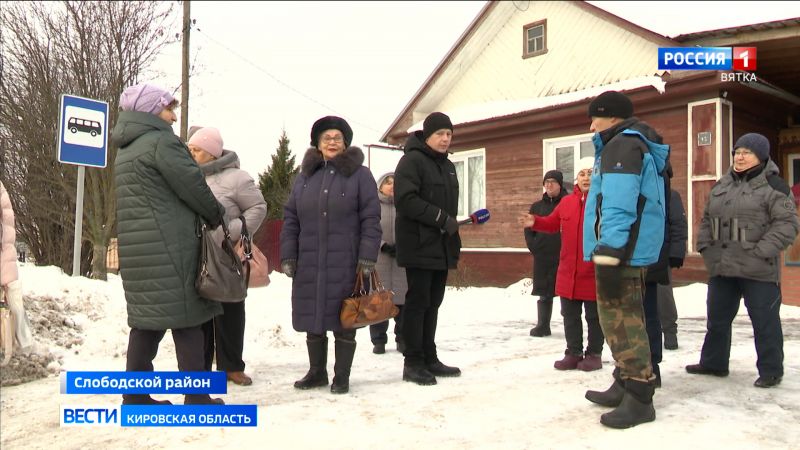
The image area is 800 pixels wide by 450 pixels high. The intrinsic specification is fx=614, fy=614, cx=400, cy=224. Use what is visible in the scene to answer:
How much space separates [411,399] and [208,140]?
7.46ft

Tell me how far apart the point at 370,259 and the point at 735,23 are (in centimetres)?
803

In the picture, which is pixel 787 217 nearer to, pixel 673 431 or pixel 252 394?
pixel 673 431

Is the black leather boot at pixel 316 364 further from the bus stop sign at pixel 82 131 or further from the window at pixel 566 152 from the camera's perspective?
the window at pixel 566 152

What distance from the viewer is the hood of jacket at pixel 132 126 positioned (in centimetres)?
341

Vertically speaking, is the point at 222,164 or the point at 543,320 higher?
the point at 222,164

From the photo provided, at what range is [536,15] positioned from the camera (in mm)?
13234

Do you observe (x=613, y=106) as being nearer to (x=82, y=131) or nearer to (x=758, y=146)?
(x=758, y=146)

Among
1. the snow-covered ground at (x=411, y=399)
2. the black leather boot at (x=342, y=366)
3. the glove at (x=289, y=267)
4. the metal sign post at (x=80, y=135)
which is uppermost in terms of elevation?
the metal sign post at (x=80, y=135)

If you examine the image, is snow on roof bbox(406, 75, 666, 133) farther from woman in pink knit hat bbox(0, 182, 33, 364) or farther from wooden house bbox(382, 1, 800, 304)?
woman in pink knit hat bbox(0, 182, 33, 364)

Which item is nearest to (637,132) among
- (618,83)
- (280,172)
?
(618,83)

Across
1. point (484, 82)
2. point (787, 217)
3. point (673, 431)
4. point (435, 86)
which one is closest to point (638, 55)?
point (484, 82)

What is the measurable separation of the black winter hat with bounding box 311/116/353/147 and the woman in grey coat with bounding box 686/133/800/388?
2777 millimetres

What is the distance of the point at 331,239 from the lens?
4090 mm

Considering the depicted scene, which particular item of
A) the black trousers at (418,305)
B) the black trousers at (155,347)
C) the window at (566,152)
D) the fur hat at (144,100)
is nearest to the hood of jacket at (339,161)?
the black trousers at (418,305)
